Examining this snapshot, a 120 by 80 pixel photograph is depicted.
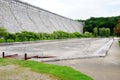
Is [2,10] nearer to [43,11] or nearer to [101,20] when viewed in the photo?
[43,11]

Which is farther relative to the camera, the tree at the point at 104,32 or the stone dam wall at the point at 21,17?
the tree at the point at 104,32

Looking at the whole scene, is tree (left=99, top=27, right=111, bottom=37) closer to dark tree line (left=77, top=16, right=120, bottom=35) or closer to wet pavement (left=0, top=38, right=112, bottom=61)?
dark tree line (left=77, top=16, right=120, bottom=35)

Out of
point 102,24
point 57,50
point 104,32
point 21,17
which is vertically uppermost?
point 102,24

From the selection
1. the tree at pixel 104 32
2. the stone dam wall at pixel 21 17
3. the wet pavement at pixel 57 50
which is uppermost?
the stone dam wall at pixel 21 17

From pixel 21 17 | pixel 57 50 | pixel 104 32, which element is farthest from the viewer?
pixel 104 32

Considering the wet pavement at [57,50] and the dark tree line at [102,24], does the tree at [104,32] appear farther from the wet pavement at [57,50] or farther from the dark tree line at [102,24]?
the wet pavement at [57,50]

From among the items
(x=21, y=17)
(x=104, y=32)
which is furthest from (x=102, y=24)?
(x=21, y=17)

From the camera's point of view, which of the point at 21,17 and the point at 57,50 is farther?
the point at 21,17

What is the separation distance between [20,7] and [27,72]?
1691 inches

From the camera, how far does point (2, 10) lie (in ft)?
136

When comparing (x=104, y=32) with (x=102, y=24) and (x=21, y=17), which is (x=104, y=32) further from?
(x=21, y=17)

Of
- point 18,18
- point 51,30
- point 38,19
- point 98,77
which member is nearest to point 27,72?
point 98,77

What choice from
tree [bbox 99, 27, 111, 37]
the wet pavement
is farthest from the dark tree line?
the wet pavement

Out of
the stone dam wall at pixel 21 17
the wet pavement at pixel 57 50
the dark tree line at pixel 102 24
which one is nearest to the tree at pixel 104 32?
the dark tree line at pixel 102 24
